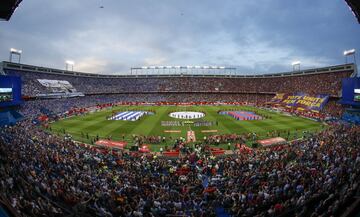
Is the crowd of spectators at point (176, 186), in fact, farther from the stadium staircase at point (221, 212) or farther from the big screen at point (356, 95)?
the big screen at point (356, 95)

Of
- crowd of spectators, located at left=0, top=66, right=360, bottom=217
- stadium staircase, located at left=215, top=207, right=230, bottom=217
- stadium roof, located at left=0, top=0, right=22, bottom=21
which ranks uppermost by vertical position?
stadium roof, located at left=0, top=0, right=22, bottom=21

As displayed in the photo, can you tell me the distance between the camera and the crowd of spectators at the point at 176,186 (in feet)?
28.8

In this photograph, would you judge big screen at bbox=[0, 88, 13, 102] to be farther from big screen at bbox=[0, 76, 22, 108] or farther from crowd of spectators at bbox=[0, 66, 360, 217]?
crowd of spectators at bbox=[0, 66, 360, 217]

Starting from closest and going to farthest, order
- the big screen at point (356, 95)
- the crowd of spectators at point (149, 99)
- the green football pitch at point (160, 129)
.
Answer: the green football pitch at point (160, 129)
the big screen at point (356, 95)
the crowd of spectators at point (149, 99)

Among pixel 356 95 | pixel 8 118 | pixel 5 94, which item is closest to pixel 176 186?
pixel 8 118

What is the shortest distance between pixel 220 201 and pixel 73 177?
9.63m

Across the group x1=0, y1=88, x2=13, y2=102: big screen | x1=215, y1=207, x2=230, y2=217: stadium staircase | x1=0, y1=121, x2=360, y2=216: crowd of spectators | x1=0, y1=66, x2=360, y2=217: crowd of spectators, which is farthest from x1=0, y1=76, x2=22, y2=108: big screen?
x1=215, y1=207, x2=230, y2=217: stadium staircase

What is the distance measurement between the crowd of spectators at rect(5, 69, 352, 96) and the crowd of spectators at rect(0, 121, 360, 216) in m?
53.7

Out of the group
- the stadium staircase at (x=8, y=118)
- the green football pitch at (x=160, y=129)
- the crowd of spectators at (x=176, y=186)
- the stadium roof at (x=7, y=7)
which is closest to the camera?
the crowd of spectators at (x=176, y=186)

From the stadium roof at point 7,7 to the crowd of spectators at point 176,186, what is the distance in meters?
10.3

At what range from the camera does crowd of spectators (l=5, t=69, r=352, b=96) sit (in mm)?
61534

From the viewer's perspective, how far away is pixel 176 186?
14.1 metres

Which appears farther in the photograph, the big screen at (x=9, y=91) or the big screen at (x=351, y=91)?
the big screen at (x=351, y=91)

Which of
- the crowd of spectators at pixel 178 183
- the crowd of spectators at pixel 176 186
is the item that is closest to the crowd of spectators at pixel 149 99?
the crowd of spectators at pixel 178 183
